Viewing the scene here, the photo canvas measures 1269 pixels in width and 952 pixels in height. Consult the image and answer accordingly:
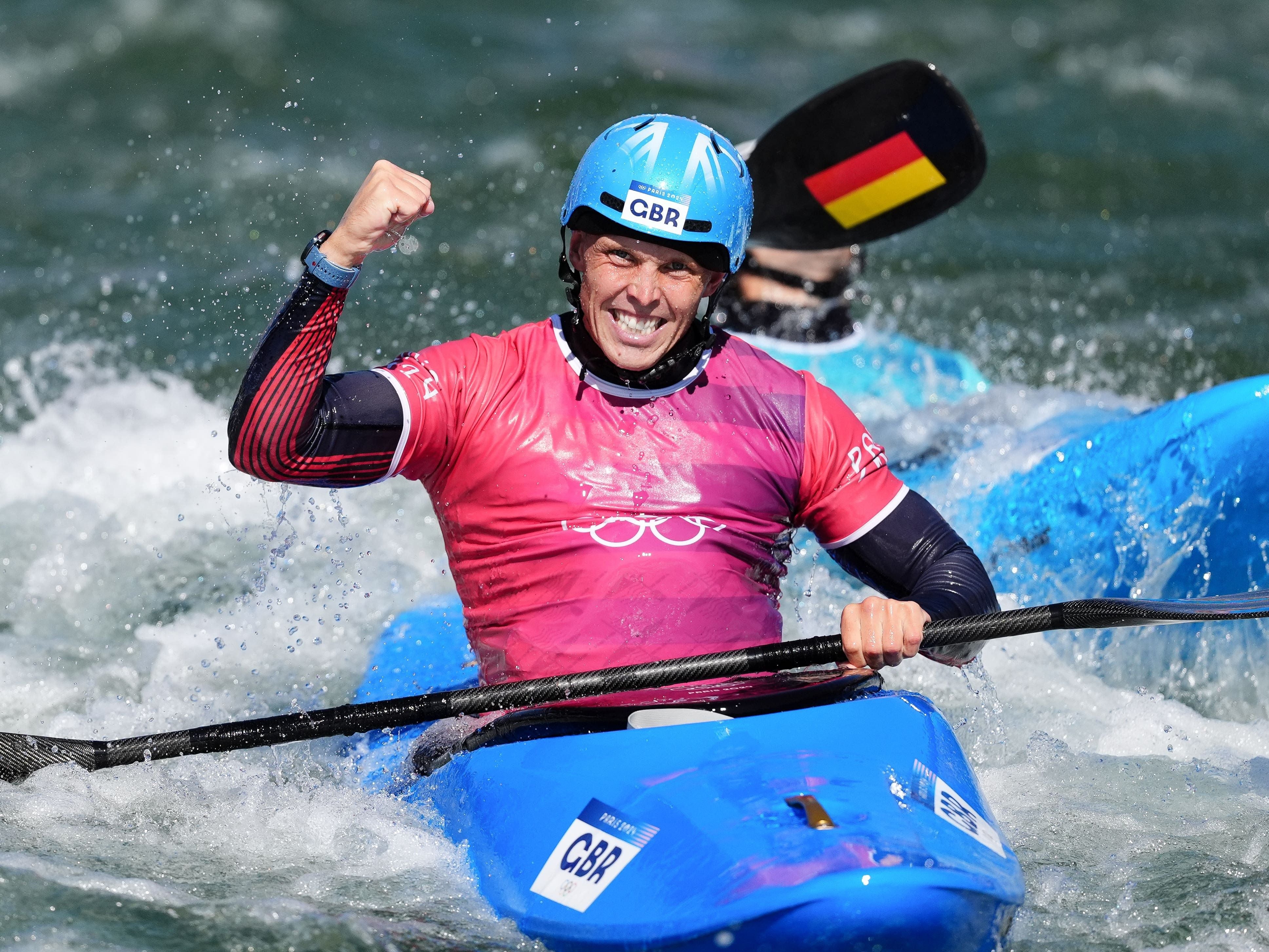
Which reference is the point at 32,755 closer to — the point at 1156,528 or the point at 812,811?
the point at 812,811

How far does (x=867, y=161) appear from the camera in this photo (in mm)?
4461

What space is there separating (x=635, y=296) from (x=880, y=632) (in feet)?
2.53

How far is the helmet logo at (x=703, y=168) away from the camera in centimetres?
270

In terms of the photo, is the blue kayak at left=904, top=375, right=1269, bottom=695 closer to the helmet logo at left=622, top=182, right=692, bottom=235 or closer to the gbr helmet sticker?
the helmet logo at left=622, top=182, right=692, bottom=235

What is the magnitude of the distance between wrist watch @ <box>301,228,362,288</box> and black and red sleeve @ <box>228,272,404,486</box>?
1cm

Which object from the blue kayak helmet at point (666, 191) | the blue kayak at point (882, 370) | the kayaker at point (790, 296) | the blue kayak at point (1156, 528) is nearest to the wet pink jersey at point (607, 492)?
the blue kayak helmet at point (666, 191)

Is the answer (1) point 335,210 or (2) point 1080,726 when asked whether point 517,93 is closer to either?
(1) point 335,210

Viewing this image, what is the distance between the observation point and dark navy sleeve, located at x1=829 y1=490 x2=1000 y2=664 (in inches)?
106

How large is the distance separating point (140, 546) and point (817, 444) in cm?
258

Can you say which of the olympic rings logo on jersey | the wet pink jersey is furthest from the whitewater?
the olympic rings logo on jersey

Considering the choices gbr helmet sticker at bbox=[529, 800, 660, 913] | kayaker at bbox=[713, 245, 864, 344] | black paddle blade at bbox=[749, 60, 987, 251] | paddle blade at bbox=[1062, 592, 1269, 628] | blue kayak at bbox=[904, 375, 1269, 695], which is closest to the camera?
gbr helmet sticker at bbox=[529, 800, 660, 913]

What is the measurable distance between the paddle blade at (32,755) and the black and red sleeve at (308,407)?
0.65 meters

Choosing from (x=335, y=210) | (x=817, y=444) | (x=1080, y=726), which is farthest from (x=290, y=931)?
(x=335, y=210)

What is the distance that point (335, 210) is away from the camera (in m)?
6.93
